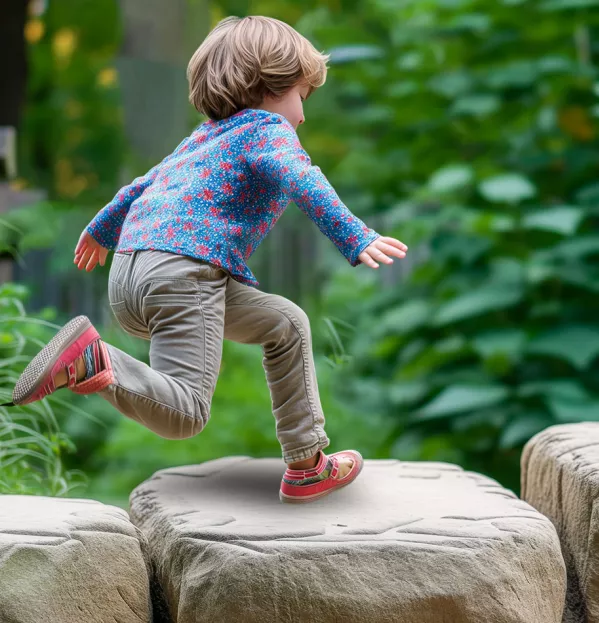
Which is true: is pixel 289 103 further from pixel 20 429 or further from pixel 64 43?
pixel 64 43

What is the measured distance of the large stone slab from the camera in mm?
1583

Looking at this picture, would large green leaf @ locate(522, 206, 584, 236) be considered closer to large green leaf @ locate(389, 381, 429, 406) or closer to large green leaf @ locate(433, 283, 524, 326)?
large green leaf @ locate(433, 283, 524, 326)

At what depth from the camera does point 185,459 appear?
440 centimetres

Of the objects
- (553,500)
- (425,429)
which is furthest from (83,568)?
(425,429)

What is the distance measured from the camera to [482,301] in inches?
143

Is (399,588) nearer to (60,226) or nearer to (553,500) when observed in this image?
(553,500)

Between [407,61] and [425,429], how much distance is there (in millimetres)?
1606

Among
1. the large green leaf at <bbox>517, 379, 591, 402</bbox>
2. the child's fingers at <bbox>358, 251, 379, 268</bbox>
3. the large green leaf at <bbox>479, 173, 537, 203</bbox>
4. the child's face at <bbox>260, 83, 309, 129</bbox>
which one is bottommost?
the large green leaf at <bbox>517, 379, 591, 402</bbox>

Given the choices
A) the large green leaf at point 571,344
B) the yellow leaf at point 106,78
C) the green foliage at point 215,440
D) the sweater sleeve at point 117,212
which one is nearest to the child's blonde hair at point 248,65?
the sweater sleeve at point 117,212

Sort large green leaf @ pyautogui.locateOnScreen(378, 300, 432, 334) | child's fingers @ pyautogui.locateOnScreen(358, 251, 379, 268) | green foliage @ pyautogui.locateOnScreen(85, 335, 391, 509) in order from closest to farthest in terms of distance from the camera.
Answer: child's fingers @ pyautogui.locateOnScreen(358, 251, 379, 268)
large green leaf @ pyautogui.locateOnScreen(378, 300, 432, 334)
green foliage @ pyautogui.locateOnScreen(85, 335, 391, 509)

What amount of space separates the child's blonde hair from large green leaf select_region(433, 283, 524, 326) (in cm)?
184

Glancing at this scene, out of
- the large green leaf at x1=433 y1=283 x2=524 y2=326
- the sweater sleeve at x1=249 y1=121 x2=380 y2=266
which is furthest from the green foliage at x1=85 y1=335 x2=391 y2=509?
the sweater sleeve at x1=249 y1=121 x2=380 y2=266

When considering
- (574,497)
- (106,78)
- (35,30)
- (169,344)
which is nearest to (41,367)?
(169,344)

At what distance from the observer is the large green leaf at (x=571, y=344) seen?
3.49 meters
